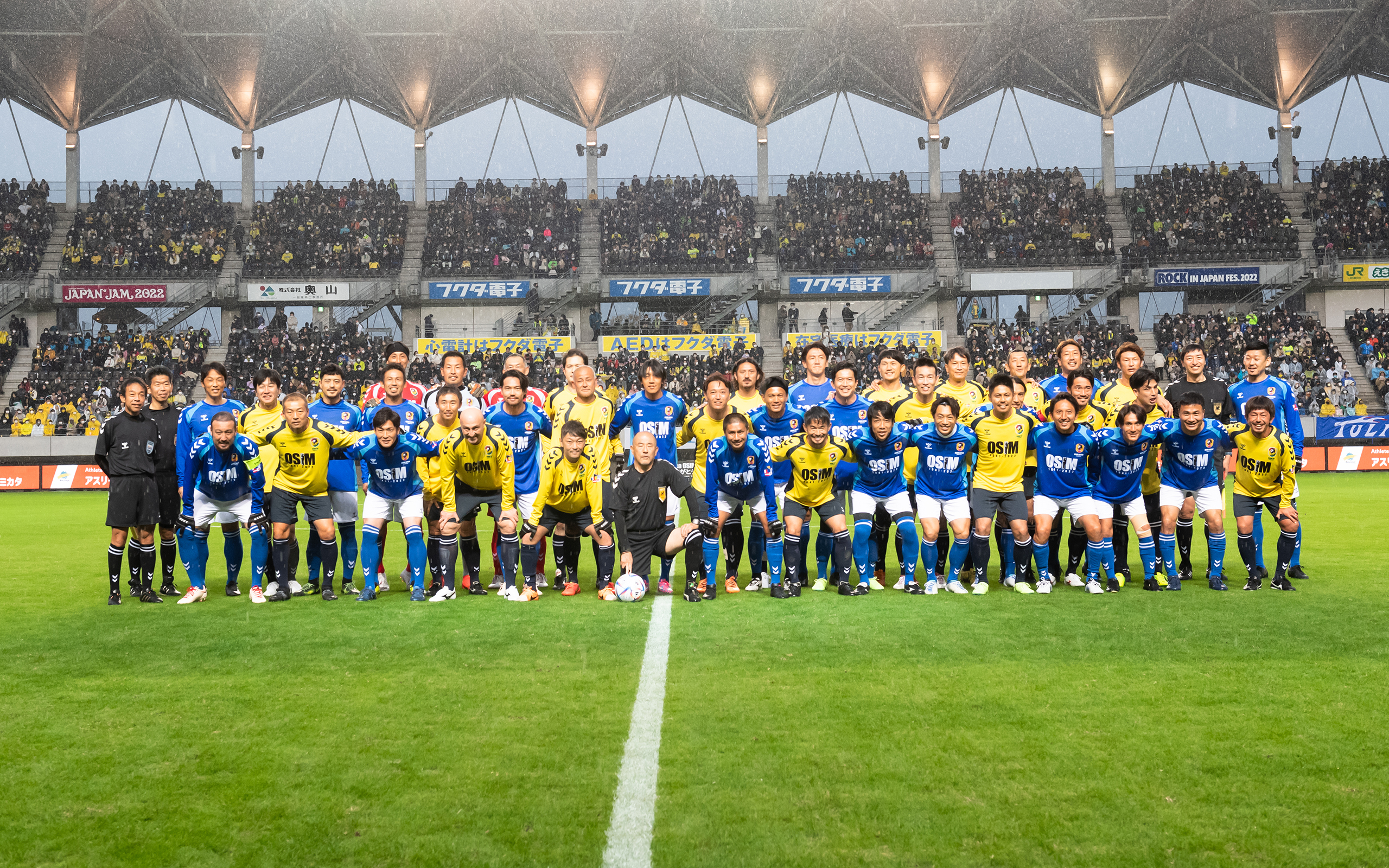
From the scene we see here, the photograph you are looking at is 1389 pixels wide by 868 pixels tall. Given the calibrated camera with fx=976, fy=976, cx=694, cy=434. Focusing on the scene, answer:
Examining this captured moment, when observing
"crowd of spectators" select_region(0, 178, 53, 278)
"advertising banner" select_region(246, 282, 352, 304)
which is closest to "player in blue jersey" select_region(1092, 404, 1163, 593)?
"advertising banner" select_region(246, 282, 352, 304)

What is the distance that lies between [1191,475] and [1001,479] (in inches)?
64.1

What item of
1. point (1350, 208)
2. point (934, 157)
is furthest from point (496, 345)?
point (1350, 208)

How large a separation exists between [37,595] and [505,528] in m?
4.22

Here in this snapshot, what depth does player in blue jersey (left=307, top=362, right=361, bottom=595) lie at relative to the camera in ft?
27.6

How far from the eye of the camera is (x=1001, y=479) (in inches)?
328

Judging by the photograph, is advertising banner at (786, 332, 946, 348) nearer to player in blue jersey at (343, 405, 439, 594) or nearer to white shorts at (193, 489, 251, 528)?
player in blue jersey at (343, 405, 439, 594)

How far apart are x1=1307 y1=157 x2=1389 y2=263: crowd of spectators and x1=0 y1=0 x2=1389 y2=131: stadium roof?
3358 millimetres

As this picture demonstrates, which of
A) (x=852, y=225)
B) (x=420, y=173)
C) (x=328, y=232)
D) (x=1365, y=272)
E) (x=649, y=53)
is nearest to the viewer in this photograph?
(x=1365, y=272)

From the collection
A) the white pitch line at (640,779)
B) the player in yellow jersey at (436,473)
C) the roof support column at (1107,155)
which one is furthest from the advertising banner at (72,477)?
the roof support column at (1107,155)

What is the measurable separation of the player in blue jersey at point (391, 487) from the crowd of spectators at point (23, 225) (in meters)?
35.1

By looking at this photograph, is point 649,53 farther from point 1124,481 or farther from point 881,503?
point 1124,481

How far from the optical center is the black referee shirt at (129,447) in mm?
8117

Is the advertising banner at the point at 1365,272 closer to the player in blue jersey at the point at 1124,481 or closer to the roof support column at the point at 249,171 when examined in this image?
the player in blue jersey at the point at 1124,481

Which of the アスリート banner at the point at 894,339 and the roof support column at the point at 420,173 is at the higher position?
the roof support column at the point at 420,173
